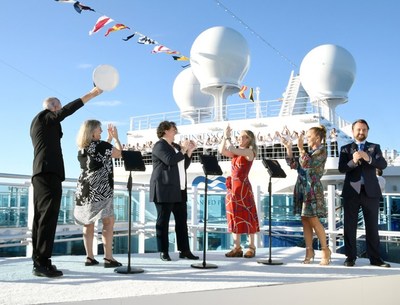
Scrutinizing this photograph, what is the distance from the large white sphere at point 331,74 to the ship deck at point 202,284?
1777cm

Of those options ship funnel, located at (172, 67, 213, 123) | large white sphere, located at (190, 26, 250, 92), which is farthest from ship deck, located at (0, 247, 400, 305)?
ship funnel, located at (172, 67, 213, 123)

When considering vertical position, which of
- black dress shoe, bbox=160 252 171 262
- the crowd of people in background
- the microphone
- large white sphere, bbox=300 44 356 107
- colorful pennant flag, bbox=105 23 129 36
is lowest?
black dress shoe, bbox=160 252 171 262

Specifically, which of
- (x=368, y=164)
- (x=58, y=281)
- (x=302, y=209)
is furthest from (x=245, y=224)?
(x=58, y=281)

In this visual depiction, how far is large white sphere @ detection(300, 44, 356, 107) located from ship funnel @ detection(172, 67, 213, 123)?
6.96 metres

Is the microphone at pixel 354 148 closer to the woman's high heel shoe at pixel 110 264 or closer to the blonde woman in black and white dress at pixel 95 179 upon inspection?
the blonde woman in black and white dress at pixel 95 179

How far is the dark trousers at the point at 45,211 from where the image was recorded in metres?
3.74

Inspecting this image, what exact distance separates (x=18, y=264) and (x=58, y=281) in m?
1.21

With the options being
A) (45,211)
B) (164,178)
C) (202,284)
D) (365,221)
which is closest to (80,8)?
(164,178)

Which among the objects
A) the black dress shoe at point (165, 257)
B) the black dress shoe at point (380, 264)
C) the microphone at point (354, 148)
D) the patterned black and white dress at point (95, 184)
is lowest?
the black dress shoe at point (380, 264)

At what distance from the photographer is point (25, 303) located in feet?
9.09

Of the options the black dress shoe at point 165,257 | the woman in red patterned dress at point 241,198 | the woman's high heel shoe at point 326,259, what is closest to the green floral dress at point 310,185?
the woman's high heel shoe at point 326,259

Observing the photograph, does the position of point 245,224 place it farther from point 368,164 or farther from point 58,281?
point 58,281

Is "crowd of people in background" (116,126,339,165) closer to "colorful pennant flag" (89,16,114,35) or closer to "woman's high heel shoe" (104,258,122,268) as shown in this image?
"colorful pennant flag" (89,16,114,35)

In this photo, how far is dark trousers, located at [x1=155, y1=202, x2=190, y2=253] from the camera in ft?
15.7
